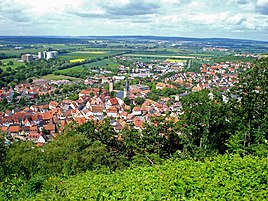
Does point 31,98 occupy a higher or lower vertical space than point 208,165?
lower

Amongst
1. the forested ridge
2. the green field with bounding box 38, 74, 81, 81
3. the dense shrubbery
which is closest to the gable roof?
the forested ridge

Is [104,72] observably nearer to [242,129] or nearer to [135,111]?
[135,111]

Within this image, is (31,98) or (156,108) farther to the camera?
(31,98)

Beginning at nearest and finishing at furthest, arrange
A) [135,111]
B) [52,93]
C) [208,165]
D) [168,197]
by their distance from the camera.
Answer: [168,197], [208,165], [135,111], [52,93]

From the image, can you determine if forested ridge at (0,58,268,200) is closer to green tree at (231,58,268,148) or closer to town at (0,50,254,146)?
green tree at (231,58,268,148)

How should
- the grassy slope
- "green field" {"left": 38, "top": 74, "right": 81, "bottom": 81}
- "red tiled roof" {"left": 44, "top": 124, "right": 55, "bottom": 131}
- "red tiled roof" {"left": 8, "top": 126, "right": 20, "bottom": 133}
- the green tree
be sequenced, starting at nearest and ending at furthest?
the grassy slope → the green tree → "red tiled roof" {"left": 8, "top": 126, "right": 20, "bottom": 133} → "red tiled roof" {"left": 44, "top": 124, "right": 55, "bottom": 131} → "green field" {"left": 38, "top": 74, "right": 81, "bottom": 81}

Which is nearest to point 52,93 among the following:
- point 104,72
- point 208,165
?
point 104,72

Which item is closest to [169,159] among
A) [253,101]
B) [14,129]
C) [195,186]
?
[253,101]

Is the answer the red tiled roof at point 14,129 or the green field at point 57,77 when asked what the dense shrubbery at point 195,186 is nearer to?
the red tiled roof at point 14,129
